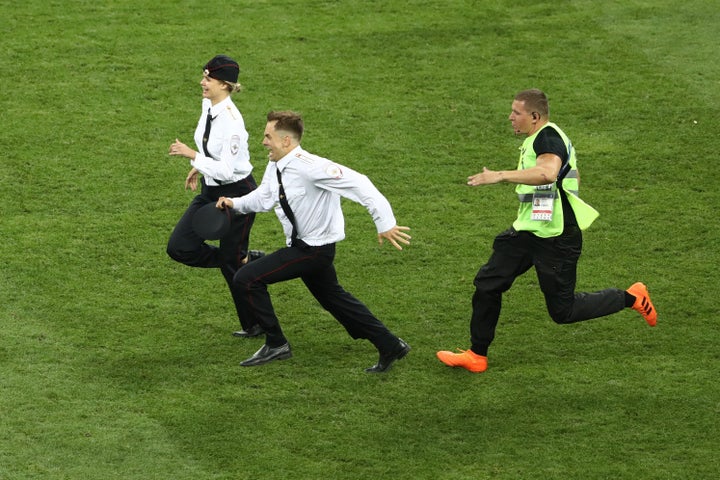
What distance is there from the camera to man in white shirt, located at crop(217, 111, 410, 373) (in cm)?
788

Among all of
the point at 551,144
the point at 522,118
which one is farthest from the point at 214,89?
the point at 551,144

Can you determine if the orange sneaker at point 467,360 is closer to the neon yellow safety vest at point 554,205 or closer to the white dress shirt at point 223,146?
the neon yellow safety vest at point 554,205

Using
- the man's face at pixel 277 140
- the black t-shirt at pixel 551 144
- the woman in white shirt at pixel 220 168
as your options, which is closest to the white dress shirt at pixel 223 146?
the woman in white shirt at pixel 220 168

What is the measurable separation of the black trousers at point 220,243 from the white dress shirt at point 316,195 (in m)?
0.45

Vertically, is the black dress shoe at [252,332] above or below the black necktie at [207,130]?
below

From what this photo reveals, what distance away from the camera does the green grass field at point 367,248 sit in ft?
24.3

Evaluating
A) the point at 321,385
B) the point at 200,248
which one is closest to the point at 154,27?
the point at 200,248

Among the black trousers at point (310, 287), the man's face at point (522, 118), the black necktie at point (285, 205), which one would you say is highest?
the man's face at point (522, 118)

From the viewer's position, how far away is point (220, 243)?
28.4 feet

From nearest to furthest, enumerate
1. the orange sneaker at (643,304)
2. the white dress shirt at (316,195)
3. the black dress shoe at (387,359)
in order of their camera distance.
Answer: the white dress shirt at (316,195)
the black dress shoe at (387,359)
the orange sneaker at (643,304)

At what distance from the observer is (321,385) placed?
816 centimetres

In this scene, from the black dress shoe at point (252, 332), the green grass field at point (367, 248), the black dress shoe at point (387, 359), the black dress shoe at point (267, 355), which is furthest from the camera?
the black dress shoe at point (252, 332)

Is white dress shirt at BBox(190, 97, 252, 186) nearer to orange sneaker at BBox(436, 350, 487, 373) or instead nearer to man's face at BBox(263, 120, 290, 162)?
man's face at BBox(263, 120, 290, 162)

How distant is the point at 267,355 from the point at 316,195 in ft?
4.13
